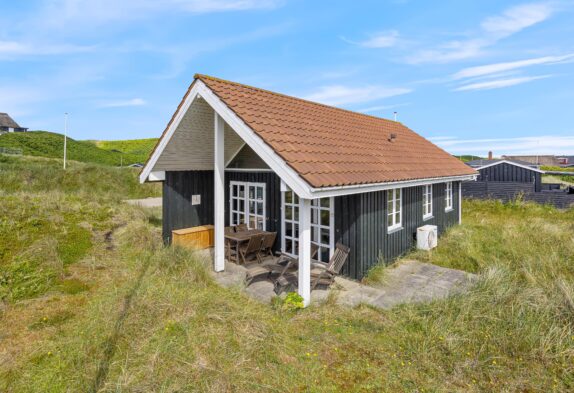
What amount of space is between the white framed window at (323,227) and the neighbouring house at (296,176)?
0.03 m

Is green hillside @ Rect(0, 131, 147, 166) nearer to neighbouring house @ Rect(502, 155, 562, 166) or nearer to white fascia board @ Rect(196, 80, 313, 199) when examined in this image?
white fascia board @ Rect(196, 80, 313, 199)

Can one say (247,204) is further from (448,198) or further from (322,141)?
(448,198)

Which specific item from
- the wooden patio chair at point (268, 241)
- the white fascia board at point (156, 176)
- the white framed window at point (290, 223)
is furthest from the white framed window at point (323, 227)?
the white fascia board at point (156, 176)

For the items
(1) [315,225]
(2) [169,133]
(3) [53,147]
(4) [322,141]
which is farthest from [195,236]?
(3) [53,147]

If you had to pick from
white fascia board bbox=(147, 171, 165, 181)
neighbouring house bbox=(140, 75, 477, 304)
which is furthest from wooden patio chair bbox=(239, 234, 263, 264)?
white fascia board bbox=(147, 171, 165, 181)

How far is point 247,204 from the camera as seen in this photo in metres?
9.82

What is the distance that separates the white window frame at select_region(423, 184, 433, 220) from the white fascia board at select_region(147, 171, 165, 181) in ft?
26.2

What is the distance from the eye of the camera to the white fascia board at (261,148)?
545 centimetres

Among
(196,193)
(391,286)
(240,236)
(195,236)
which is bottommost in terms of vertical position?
(391,286)

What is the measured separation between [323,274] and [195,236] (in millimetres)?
4843

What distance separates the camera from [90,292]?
625cm

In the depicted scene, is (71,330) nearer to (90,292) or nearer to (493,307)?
(90,292)

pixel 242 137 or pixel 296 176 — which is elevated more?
pixel 242 137

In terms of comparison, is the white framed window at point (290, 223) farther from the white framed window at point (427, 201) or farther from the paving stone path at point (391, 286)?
the white framed window at point (427, 201)
